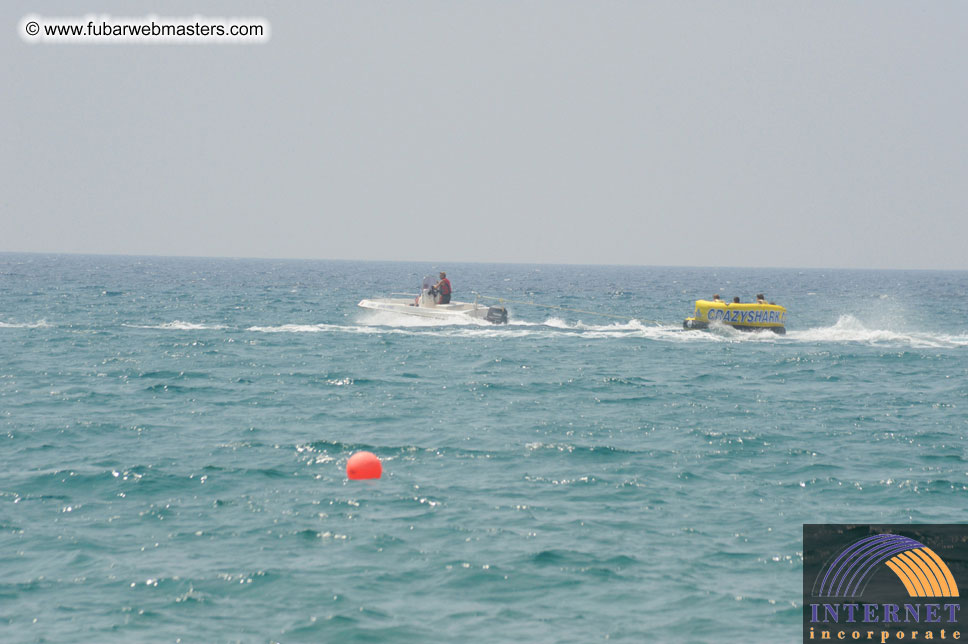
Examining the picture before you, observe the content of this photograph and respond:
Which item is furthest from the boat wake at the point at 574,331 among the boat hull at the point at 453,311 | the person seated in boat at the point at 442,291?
the person seated in boat at the point at 442,291

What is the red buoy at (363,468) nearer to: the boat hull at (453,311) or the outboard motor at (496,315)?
the boat hull at (453,311)

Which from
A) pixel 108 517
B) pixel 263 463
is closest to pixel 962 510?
pixel 263 463

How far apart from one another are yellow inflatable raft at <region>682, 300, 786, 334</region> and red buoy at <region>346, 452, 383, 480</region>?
23785 mm

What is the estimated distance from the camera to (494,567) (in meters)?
10.2

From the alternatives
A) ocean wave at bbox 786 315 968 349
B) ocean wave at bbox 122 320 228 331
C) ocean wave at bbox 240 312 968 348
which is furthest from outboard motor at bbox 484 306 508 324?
ocean wave at bbox 786 315 968 349

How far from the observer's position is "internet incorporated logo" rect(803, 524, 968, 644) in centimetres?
910

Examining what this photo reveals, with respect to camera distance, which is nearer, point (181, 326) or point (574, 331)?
point (574, 331)

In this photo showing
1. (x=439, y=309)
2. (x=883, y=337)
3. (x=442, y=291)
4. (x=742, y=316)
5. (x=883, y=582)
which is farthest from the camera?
(x=442, y=291)

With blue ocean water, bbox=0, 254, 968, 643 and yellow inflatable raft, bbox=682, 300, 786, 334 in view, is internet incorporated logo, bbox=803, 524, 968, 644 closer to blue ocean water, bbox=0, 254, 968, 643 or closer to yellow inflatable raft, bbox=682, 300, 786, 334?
blue ocean water, bbox=0, 254, 968, 643

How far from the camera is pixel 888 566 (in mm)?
10484

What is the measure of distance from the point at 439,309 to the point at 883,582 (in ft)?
94.2

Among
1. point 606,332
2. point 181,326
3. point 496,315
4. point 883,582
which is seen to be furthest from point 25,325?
point 883,582

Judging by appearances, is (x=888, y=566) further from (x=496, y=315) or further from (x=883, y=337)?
(x=883, y=337)

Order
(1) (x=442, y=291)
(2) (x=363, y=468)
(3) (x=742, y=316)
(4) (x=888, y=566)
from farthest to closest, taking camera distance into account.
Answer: (1) (x=442, y=291), (3) (x=742, y=316), (2) (x=363, y=468), (4) (x=888, y=566)
